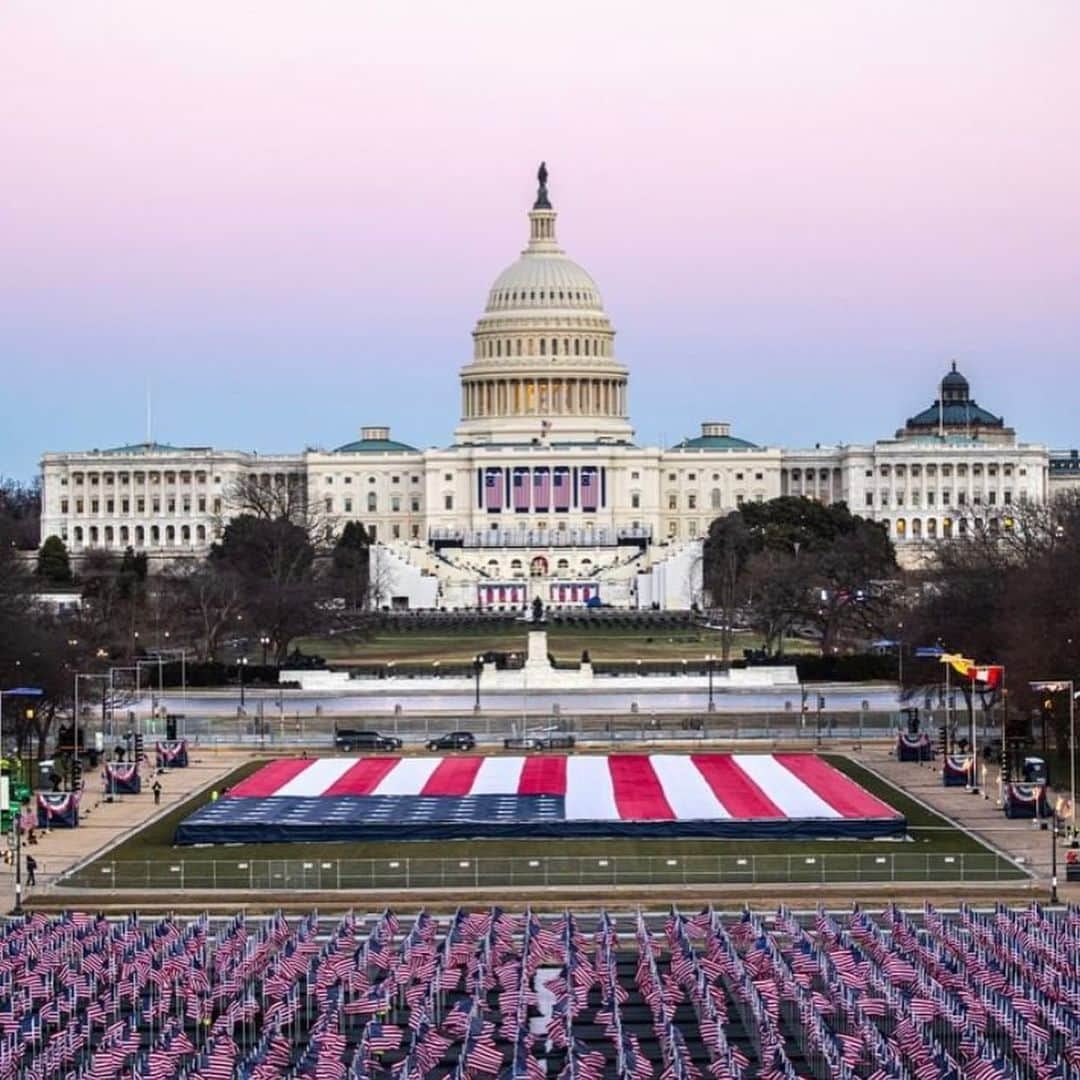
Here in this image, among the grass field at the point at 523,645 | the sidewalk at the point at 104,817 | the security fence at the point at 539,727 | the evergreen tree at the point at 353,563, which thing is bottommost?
the sidewalk at the point at 104,817

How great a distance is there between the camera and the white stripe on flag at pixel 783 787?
70.1 metres

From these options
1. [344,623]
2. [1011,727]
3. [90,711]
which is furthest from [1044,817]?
[344,623]

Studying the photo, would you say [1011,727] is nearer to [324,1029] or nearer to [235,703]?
[235,703]

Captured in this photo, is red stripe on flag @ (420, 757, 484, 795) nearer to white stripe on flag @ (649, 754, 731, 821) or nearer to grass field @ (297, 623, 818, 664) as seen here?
white stripe on flag @ (649, 754, 731, 821)

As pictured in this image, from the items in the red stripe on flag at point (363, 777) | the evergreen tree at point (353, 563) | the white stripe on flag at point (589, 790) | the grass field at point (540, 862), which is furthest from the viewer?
the evergreen tree at point (353, 563)

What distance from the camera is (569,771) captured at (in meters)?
80.9

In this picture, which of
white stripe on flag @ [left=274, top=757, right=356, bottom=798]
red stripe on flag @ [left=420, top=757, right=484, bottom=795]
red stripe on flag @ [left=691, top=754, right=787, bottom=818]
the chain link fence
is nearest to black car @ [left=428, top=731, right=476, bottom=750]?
the chain link fence

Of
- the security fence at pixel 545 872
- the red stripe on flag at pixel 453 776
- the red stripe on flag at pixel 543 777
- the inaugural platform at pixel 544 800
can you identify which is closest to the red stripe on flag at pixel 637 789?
the inaugural platform at pixel 544 800

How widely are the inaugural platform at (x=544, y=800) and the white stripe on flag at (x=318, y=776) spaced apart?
5 cm

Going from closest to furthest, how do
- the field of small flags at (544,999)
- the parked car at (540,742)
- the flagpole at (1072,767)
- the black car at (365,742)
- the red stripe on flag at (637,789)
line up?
the field of small flags at (544,999) < the flagpole at (1072,767) < the red stripe on flag at (637,789) < the parked car at (540,742) < the black car at (365,742)

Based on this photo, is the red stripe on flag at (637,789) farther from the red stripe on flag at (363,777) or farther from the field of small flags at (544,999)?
the field of small flags at (544,999)

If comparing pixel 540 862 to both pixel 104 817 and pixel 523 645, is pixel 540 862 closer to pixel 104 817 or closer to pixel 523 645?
pixel 104 817

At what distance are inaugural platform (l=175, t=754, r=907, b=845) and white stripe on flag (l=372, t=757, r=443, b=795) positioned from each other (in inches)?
1.9

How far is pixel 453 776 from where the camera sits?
262 feet
